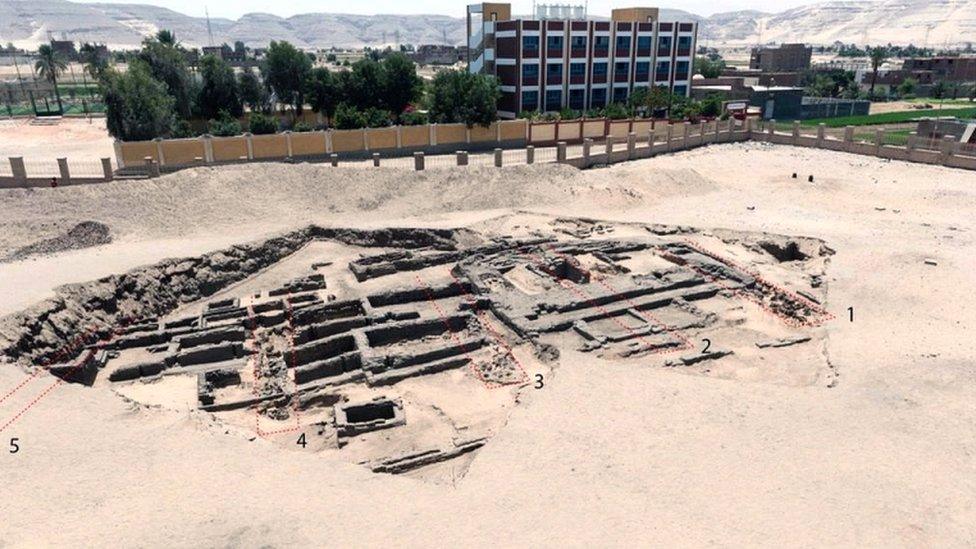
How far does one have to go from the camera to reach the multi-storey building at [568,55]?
184ft

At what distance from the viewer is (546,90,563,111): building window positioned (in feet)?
190

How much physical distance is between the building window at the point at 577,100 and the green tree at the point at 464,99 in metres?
13.8

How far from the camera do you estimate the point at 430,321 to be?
2012cm

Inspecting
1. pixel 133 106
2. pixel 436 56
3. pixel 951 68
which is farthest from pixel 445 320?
pixel 436 56

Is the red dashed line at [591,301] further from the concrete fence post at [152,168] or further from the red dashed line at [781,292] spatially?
the concrete fence post at [152,168]

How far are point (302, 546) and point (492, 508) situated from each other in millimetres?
3096

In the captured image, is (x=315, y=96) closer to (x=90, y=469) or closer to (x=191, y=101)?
(x=191, y=101)

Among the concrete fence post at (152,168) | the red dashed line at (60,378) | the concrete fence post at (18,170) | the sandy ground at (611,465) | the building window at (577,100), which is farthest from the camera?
Result: the building window at (577,100)

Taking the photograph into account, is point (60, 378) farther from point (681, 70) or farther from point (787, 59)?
point (787, 59)

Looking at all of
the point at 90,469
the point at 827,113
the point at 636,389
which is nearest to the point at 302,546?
the point at 90,469

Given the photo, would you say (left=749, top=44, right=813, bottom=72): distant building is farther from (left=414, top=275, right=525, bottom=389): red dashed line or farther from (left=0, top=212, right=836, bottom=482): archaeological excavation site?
(left=414, top=275, right=525, bottom=389): red dashed line

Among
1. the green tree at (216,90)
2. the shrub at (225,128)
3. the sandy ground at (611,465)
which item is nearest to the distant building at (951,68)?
the sandy ground at (611,465)

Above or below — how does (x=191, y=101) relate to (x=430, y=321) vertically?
above

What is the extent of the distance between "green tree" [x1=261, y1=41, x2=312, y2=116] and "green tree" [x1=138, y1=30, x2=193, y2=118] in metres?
6.10
